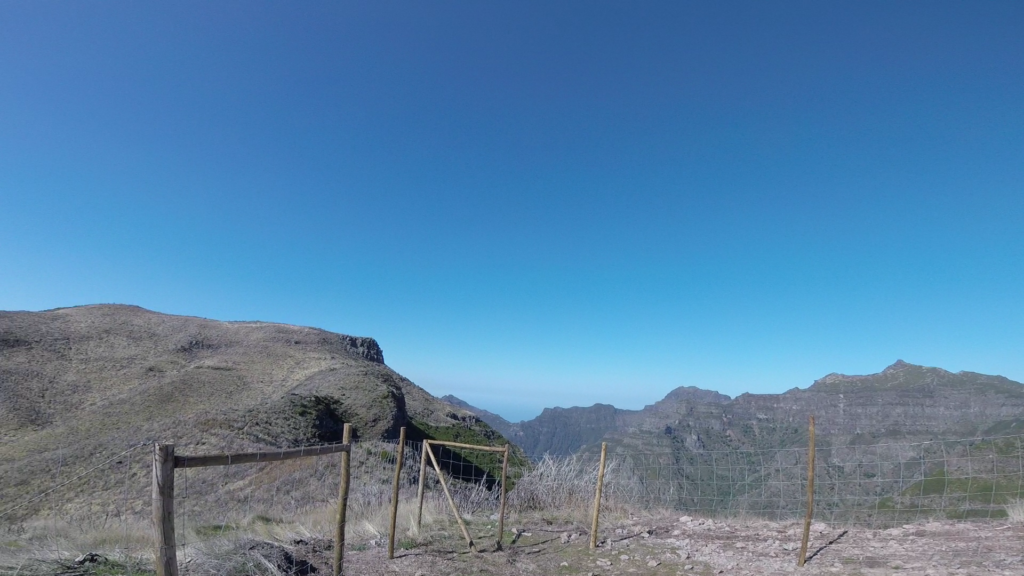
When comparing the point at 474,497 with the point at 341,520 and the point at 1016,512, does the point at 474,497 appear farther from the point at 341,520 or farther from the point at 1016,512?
the point at 1016,512

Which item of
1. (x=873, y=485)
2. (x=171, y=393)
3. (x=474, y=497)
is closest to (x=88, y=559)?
(x=474, y=497)

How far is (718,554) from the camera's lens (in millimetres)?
8117

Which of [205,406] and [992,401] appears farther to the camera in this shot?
[205,406]

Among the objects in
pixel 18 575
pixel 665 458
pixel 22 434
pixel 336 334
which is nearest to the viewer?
pixel 18 575

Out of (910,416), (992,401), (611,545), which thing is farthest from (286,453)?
(992,401)

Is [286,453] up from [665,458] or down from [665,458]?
up

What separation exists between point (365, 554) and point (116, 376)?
4428cm

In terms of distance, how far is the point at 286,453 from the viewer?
232 inches

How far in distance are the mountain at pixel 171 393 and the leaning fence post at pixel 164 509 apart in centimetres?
2004

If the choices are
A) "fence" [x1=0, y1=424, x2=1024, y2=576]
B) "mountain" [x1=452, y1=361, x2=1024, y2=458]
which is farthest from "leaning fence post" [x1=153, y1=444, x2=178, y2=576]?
"mountain" [x1=452, y1=361, x2=1024, y2=458]

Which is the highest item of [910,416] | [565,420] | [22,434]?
[910,416]

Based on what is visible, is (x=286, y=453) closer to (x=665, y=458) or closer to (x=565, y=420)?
(x=665, y=458)

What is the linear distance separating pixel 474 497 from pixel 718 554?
641 centimetres

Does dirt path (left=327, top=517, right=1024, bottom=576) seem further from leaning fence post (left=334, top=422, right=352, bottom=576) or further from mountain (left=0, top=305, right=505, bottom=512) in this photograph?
mountain (left=0, top=305, right=505, bottom=512)
